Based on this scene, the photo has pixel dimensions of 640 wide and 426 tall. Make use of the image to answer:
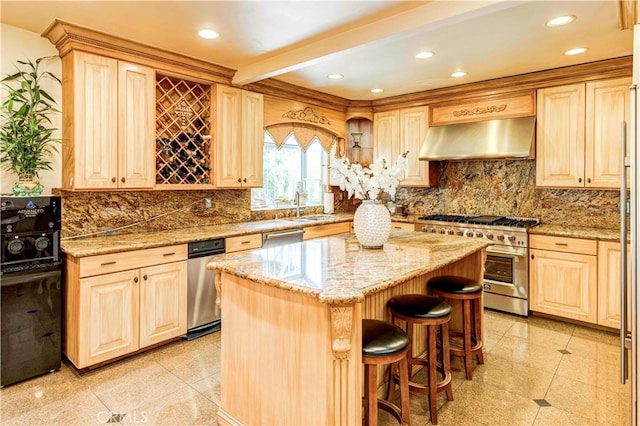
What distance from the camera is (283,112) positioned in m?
4.84

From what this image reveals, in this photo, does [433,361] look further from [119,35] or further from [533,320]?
[119,35]

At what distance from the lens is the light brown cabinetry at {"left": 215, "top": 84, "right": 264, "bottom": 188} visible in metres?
4.00

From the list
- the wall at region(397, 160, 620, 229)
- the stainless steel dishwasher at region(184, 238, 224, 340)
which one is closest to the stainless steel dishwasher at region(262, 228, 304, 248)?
the stainless steel dishwasher at region(184, 238, 224, 340)

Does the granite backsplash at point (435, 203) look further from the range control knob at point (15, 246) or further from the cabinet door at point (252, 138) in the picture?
the range control knob at point (15, 246)

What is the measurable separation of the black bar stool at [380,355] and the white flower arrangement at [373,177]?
892 mm

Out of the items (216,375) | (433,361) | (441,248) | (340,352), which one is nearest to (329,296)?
(340,352)

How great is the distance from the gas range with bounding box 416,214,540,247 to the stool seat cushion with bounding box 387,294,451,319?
2.04 metres

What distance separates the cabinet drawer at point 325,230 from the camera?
458 centimetres

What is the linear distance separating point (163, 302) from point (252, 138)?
6.50 ft

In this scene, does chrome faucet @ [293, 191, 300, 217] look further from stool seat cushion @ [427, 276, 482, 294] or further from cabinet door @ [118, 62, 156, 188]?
stool seat cushion @ [427, 276, 482, 294]

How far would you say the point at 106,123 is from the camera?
3148mm

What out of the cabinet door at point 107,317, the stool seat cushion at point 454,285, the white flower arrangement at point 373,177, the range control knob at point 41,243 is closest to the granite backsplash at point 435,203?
the range control knob at point 41,243

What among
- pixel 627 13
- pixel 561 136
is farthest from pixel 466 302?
pixel 561 136

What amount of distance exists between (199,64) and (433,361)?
129 inches
